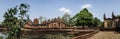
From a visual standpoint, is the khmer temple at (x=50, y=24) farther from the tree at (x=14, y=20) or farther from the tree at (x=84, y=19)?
the tree at (x=14, y=20)

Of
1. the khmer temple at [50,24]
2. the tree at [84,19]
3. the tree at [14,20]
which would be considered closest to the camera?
the tree at [14,20]

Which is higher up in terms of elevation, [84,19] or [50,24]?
[84,19]

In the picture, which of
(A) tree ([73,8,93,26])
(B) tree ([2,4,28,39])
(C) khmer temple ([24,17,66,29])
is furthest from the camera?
(A) tree ([73,8,93,26])

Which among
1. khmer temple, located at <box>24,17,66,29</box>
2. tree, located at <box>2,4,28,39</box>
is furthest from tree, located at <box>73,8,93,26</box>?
tree, located at <box>2,4,28,39</box>

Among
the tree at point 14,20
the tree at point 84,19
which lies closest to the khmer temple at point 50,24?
the tree at point 84,19

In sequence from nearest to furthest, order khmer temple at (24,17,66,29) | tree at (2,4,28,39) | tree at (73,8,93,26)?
tree at (2,4,28,39) < khmer temple at (24,17,66,29) < tree at (73,8,93,26)

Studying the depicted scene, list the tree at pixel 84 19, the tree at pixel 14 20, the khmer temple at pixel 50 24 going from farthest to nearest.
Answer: the tree at pixel 84 19 < the khmer temple at pixel 50 24 < the tree at pixel 14 20

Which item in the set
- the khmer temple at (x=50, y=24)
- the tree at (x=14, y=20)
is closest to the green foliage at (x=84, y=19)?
the khmer temple at (x=50, y=24)

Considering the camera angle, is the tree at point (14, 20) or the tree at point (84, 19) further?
the tree at point (84, 19)

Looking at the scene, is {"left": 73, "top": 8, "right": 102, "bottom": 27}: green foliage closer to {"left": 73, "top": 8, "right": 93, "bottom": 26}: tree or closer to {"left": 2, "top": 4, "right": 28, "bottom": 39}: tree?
{"left": 73, "top": 8, "right": 93, "bottom": 26}: tree

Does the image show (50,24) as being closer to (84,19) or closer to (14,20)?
(84,19)

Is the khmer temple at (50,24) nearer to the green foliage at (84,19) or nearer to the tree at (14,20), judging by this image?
the green foliage at (84,19)

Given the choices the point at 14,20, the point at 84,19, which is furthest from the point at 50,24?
Answer: the point at 14,20

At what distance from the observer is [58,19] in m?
77.3
